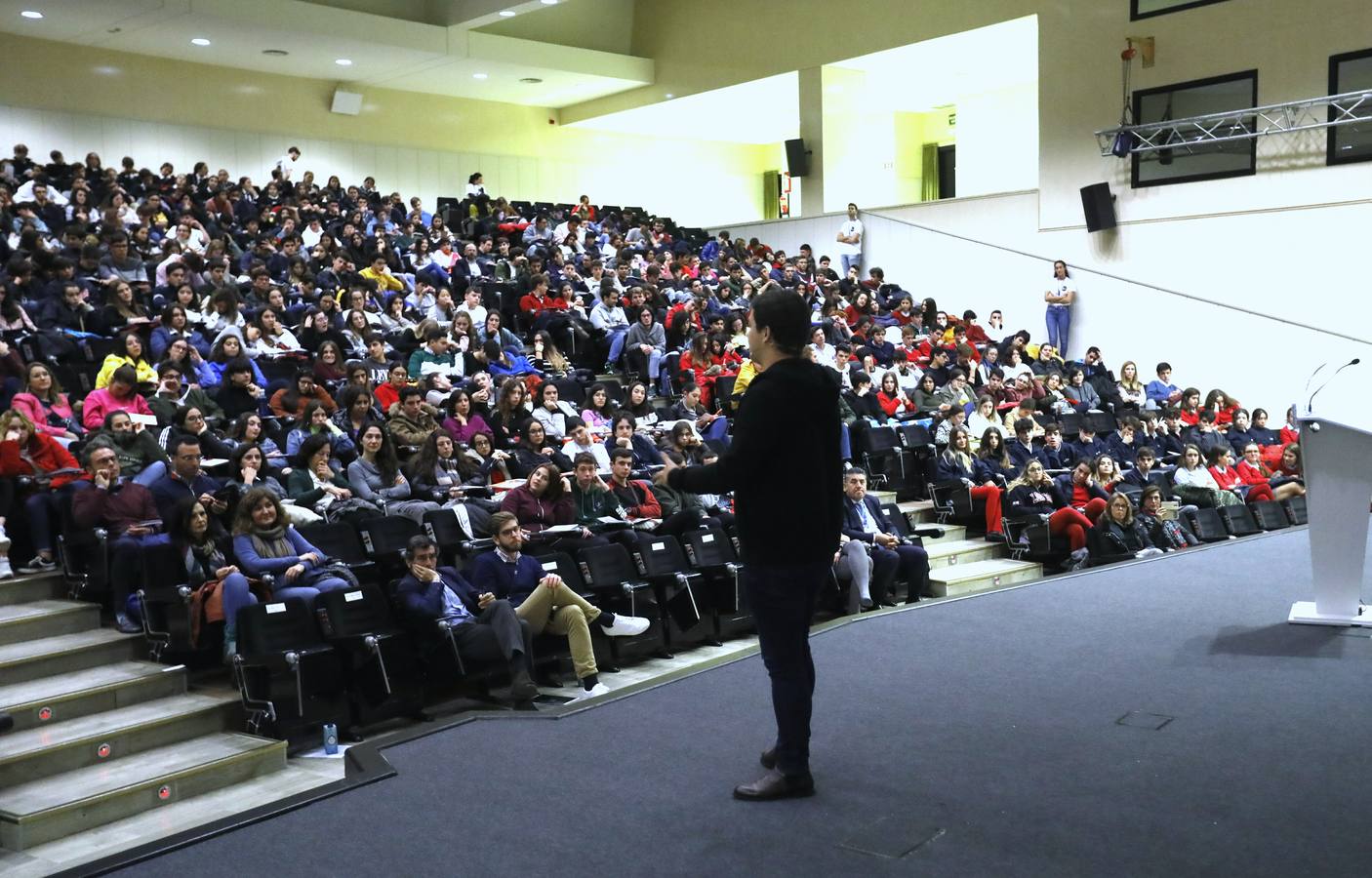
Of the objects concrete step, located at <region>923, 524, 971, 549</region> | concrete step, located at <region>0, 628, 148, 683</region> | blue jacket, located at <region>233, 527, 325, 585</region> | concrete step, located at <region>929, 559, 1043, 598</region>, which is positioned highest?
blue jacket, located at <region>233, 527, 325, 585</region>

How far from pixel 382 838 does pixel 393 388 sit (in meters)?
6.08

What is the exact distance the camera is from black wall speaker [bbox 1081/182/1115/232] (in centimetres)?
1455

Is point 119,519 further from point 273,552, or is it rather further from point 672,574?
point 672,574

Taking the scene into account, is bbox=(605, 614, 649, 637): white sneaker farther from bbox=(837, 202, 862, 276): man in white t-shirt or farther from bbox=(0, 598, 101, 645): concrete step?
bbox=(837, 202, 862, 276): man in white t-shirt

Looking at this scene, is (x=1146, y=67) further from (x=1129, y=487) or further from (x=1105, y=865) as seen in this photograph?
(x=1105, y=865)

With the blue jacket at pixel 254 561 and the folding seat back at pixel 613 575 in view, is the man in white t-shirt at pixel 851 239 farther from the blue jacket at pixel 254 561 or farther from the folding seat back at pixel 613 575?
the blue jacket at pixel 254 561

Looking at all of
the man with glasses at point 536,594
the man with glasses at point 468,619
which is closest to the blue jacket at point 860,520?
the man with glasses at point 536,594

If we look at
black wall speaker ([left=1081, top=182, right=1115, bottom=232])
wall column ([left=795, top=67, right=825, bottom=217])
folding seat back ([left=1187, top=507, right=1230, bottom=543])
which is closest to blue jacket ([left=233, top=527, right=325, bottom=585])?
folding seat back ([left=1187, top=507, right=1230, bottom=543])

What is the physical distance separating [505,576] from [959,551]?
413 cm

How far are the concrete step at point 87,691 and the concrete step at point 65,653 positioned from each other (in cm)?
4

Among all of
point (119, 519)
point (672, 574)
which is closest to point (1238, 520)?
point (672, 574)

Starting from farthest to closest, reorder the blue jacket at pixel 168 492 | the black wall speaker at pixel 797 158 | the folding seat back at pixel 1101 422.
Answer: the black wall speaker at pixel 797 158 → the folding seat back at pixel 1101 422 → the blue jacket at pixel 168 492

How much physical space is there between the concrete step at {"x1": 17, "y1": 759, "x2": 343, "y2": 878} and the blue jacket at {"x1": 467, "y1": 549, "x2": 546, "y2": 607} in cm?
118

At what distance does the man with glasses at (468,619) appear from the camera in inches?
231
